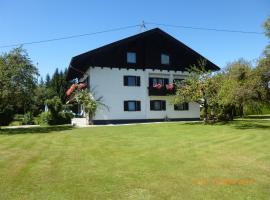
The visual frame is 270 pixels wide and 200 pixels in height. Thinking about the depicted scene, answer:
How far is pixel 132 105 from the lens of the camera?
33.4 m

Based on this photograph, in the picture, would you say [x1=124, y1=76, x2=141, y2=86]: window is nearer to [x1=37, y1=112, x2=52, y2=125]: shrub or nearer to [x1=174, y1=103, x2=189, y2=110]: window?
[x1=174, y1=103, x2=189, y2=110]: window

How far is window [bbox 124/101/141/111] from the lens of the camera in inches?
1299

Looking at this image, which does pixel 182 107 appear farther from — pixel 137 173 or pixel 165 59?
pixel 137 173

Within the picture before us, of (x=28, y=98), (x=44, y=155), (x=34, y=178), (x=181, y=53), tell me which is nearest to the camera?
(x=34, y=178)

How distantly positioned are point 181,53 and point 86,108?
1251 centimetres

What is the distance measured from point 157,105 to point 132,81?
3.96 metres

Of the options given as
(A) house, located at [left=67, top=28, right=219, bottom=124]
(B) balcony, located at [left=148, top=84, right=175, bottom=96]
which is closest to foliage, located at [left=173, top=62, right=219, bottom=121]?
(B) balcony, located at [left=148, top=84, right=175, bottom=96]

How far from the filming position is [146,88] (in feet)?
112

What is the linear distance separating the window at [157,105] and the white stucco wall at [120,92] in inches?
13.6

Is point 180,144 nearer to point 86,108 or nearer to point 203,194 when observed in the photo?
point 203,194

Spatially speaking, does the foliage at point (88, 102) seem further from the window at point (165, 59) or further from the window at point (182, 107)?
Result: the window at point (182, 107)

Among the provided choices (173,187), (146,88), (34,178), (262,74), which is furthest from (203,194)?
(146,88)

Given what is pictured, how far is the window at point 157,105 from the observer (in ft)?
113

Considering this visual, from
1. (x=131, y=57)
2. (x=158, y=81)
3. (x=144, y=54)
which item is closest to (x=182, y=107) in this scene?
(x=158, y=81)
